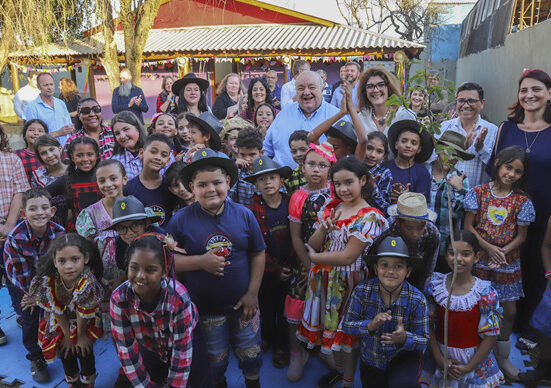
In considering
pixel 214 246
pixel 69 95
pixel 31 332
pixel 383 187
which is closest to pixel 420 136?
pixel 383 187

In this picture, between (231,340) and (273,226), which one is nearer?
(231,340)

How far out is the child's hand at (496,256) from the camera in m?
3.01

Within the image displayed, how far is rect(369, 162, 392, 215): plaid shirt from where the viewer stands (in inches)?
119

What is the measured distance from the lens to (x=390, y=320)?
7.81 ft

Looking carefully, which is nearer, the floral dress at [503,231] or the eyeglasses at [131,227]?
the eyeglasses at [131,227]

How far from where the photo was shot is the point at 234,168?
2.63 metres

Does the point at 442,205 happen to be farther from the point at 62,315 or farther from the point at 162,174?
the point at 62,315

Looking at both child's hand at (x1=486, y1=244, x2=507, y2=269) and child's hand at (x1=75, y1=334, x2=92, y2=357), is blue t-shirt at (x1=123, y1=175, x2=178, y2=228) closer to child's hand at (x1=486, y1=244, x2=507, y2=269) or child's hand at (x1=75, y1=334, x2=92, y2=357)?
child's hand at (x1=75, y1=334, x2=92, y2=357)

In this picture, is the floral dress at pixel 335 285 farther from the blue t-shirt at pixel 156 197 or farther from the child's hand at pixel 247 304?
the blue t-shirt at pixel 156 197

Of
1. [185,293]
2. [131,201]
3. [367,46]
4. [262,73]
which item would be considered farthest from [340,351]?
[262,73]

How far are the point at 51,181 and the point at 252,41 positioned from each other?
A: 462 inches

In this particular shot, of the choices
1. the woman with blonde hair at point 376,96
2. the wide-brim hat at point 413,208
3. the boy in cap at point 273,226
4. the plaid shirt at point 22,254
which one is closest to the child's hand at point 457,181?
the woman with blonde hair at point 376,96

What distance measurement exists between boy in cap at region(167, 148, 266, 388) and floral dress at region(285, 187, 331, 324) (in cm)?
37

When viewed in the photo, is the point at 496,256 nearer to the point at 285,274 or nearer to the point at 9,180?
the point at 285,274
